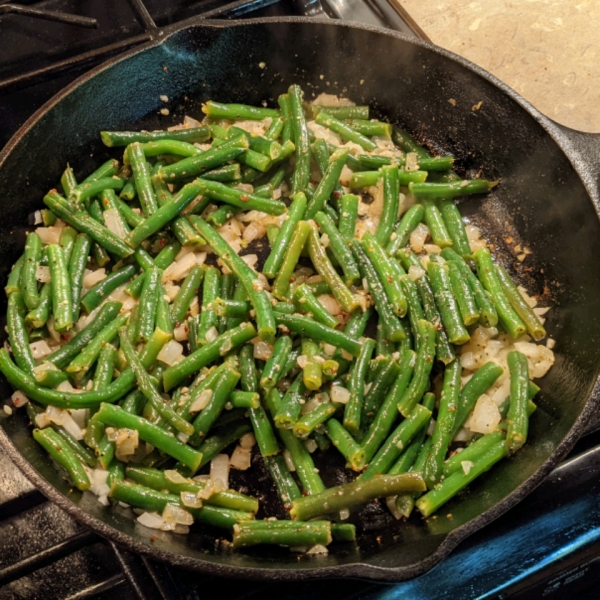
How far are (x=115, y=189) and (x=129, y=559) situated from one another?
7.56 ft

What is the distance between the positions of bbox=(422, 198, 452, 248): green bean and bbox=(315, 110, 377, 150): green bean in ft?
1.95

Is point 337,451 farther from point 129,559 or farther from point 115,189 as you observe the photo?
point 115,189

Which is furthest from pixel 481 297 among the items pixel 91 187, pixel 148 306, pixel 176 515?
pixel 91 187

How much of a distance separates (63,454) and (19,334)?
0.77 metres

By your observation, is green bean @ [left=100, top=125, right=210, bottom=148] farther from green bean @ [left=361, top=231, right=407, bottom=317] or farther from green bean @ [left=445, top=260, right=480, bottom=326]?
green bean @ [left=445, top=260, right=480, bottom=326]

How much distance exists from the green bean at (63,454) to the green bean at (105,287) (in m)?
0.78

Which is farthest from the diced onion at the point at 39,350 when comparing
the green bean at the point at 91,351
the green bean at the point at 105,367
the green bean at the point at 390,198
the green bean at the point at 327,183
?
the green bean at the point at 390,198

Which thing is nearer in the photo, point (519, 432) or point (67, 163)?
point (519, 432)

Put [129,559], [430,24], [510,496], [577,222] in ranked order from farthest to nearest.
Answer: [430,24] < [577,222] < [129,559] < [510,496]

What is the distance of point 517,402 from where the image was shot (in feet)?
10.4

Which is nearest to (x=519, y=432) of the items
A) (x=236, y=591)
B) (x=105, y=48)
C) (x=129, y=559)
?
(x=236, y=591)

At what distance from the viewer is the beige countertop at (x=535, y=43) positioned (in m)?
4.53

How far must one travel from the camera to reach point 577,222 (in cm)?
357

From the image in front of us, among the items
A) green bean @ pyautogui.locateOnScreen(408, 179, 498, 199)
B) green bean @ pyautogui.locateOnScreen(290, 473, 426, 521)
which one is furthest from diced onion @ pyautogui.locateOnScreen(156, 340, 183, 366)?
green bean @ pyautogui.locateOnScreen(408, 179, 498, 199)
